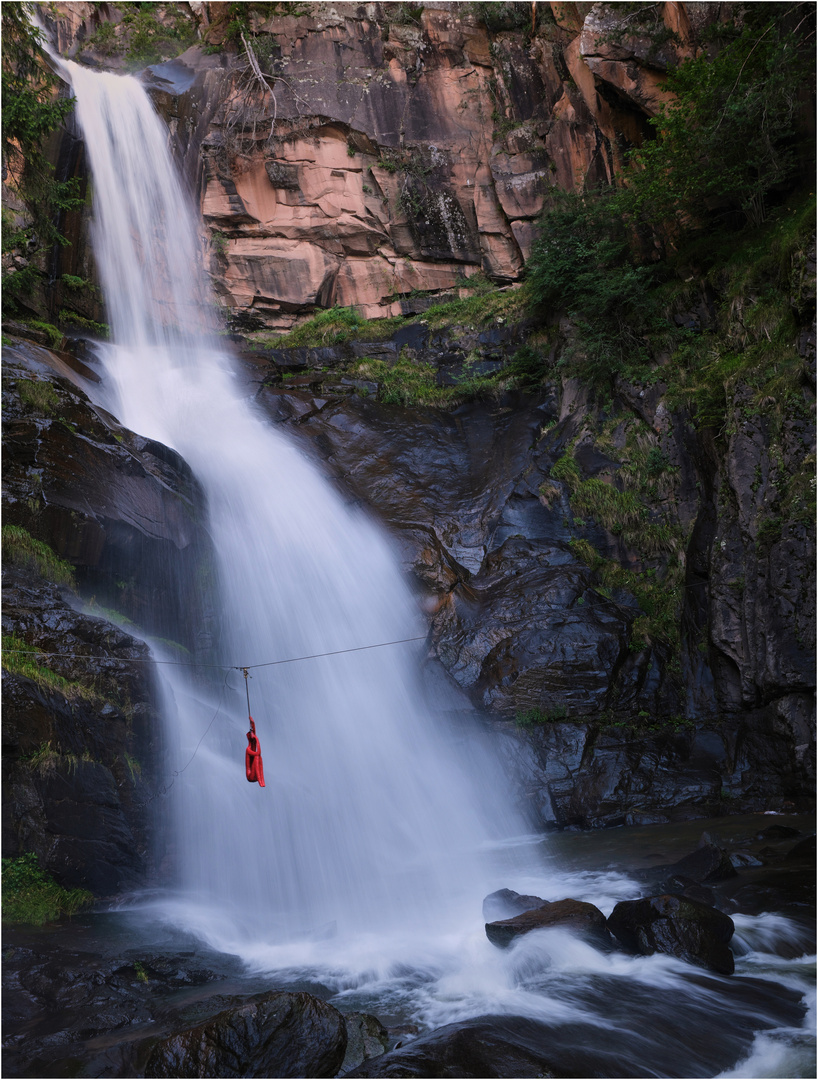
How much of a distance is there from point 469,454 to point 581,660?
264 inches

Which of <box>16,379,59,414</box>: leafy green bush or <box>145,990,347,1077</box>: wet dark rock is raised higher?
<box>16,379,59,414</box>: leafy green bush

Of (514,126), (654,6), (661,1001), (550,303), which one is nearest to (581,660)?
(661,1001)

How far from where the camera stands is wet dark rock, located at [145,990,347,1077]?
504 cm

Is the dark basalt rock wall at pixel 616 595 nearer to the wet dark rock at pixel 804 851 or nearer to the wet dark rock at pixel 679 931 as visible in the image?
the wet dark rock at pixel 804 851

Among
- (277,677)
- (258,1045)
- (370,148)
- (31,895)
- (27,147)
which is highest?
(370,148)

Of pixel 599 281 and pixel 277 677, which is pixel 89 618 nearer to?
pixel 277 677

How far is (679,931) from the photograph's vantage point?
6918mm

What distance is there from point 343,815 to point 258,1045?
17.4 feet

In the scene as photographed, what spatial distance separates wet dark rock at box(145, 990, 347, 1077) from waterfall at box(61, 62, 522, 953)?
309cm

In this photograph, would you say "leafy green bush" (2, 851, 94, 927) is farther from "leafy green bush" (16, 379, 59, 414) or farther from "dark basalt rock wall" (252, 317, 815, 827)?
"dark basalt rock wall" (252, 317, 815, 827)

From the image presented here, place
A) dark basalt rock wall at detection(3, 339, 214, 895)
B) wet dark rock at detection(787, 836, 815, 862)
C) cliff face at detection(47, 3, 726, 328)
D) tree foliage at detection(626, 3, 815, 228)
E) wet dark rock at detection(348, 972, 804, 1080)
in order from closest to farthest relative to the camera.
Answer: wet dark rock at detection(348, 972, 804, 1080)
dark basalt rock wall at detection(3, 339, 214, 895)
wet dark rock at detection(787, 836, 815, 862)
tree foliage at detection(626, 3, 815, 228)
cliff face at detection(47, 3, 726, 328)

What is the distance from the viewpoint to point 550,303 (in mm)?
17656

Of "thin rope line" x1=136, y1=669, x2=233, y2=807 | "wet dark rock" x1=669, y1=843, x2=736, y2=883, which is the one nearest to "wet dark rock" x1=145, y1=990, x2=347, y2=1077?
"thin rope line" x1=136, y1=669, x2=233, y2=807

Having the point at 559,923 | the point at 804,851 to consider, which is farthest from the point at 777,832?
the point at 559,923
